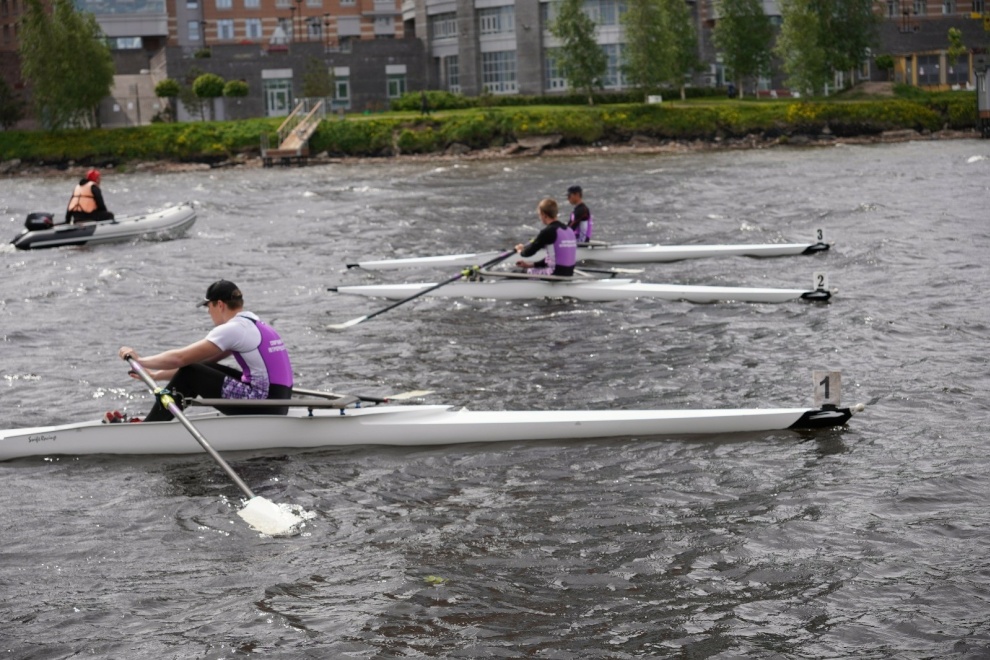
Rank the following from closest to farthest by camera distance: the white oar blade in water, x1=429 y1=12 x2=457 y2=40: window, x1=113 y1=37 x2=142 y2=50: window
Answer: the white oar blade in water < x1=429 y1=12 x2=457 y2=40: window < x1=113 y1=37 x2=142 y2=50: window

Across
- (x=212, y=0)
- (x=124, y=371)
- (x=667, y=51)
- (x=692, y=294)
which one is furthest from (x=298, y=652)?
(x=212, y=0)

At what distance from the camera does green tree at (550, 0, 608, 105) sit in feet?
254

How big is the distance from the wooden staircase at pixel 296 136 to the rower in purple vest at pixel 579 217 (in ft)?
154

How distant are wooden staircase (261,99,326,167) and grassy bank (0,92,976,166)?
2.65 ft

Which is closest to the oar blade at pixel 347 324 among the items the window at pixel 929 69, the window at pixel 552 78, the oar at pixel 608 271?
the oar at pixel 608 271

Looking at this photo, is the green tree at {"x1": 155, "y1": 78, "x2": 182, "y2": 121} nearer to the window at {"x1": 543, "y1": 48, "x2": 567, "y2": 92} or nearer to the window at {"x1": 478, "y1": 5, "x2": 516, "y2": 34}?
the window at {"x1": 478, "y1": 5, "x2": 516, "y2": 34}

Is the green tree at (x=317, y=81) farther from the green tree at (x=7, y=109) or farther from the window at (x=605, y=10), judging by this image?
the green tree at (x=7, y=109)

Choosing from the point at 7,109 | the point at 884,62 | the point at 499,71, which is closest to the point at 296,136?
the point at 499,71

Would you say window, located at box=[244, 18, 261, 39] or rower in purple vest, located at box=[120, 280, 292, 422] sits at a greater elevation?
window, located at box=[244, 18, 261, 39]

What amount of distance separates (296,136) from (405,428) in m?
61.9

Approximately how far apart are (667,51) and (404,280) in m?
54.3

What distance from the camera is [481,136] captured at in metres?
71.1

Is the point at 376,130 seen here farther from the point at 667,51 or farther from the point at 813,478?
the point at 813,478

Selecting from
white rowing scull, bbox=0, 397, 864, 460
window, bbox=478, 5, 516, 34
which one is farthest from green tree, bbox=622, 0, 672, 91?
white rowing scull, bbox=0, 397, 864, 460
